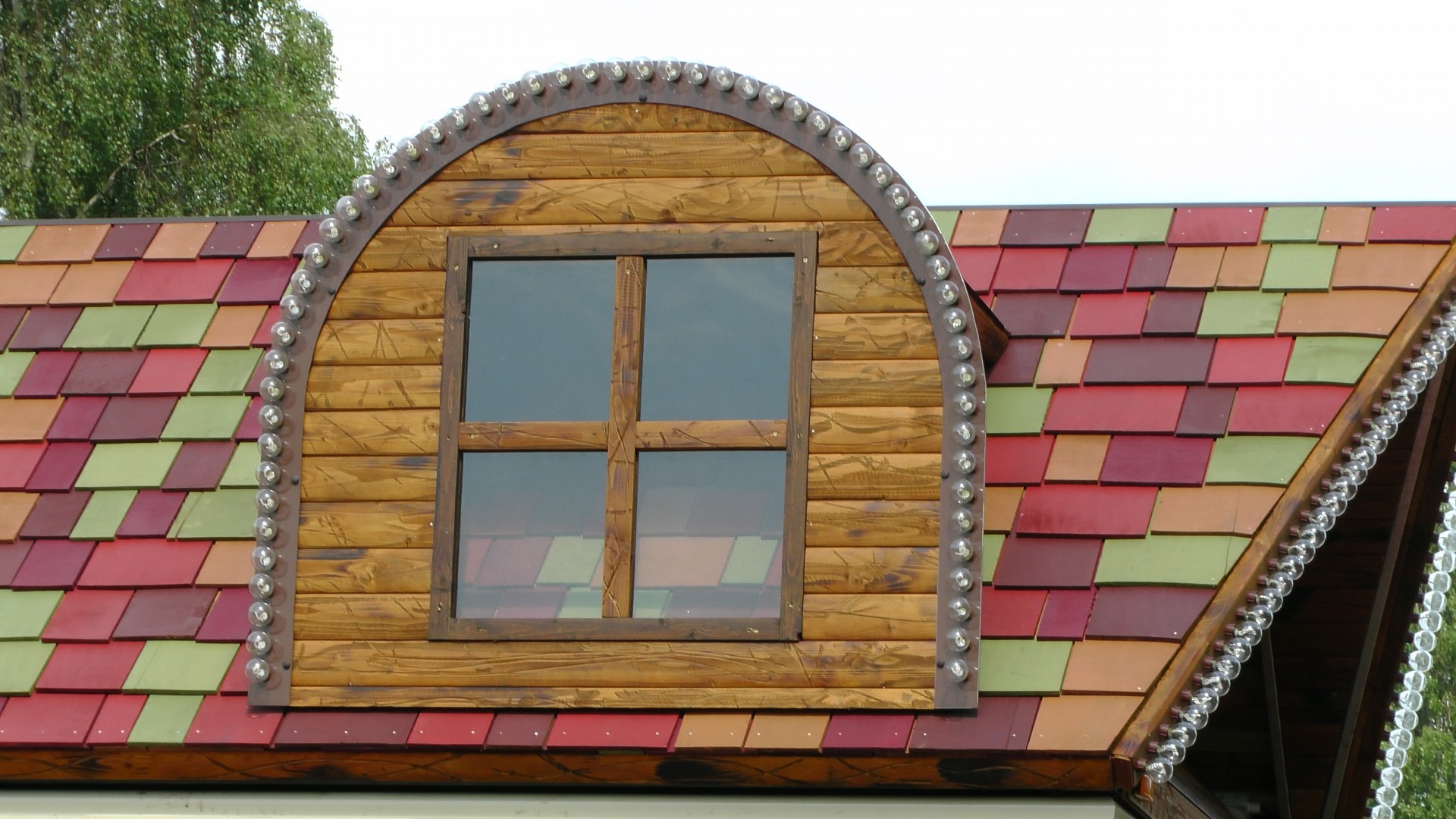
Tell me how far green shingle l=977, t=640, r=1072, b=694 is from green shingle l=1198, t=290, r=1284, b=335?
136cm

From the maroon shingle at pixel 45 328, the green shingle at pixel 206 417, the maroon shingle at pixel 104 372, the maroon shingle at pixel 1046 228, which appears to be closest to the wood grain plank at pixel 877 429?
the maroon shingle at pixel 1046 228

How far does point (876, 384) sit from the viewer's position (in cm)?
591

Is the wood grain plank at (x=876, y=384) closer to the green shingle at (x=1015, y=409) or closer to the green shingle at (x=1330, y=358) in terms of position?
the green shingle at (x=1015, y=409)

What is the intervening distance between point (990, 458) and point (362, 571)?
1.99 meters

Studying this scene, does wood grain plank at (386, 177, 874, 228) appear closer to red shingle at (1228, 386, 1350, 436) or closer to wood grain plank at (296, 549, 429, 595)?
wood grain plank at (296, 549, 429, 595)

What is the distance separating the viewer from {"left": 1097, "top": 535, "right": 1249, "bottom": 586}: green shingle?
5.66 metres

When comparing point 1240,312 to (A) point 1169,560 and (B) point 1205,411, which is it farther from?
(A) point 1169,560

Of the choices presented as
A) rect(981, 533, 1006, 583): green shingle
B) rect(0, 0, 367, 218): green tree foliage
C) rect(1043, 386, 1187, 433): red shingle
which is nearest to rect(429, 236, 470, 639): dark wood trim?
rect(981, 533, 1006, 583): green shingle

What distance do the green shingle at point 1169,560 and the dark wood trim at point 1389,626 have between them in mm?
1518

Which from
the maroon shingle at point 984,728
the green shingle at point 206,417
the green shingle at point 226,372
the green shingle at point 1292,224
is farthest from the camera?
the green shingle at point 226,372

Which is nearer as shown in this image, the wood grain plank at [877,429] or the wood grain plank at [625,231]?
the wood grain plank at [877,429]

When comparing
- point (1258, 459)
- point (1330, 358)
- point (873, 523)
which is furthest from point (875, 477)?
point (1330, 358)

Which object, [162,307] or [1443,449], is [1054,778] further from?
[162,307]

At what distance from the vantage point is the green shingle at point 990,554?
5.88m
